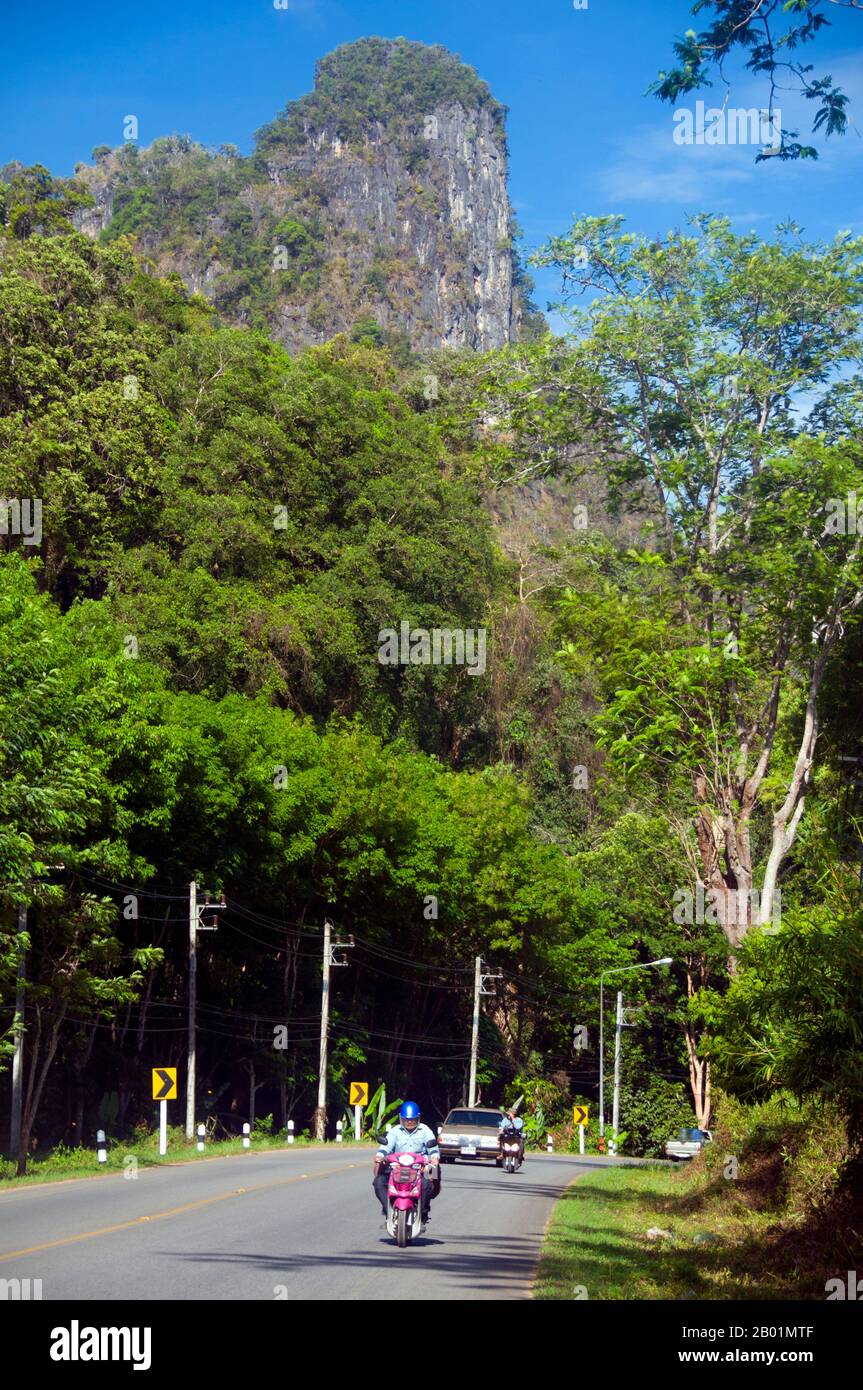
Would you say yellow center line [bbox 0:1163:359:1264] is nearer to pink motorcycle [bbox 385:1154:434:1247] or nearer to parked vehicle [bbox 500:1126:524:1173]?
pink motorcycle [bbox 385:1154:434:1247]

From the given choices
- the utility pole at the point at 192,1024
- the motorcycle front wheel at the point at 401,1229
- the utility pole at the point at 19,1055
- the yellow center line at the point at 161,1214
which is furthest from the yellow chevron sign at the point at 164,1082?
the motorcycle front wheel at the point at 401,1229

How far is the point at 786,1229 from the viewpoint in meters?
14.9

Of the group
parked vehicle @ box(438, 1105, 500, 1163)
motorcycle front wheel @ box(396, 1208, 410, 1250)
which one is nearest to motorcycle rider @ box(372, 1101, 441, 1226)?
motorcycle front wheel @ box(396, 1208, 410, 1250)

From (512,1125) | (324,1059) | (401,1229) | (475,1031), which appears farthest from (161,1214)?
(475,1031)

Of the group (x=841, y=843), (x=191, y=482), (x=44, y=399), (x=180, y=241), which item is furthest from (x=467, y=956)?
(x=180, y=241)

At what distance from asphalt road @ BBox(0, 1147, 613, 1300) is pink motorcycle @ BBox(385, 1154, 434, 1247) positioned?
22 centimetres

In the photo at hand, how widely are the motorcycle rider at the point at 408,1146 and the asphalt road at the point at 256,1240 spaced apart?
48 centimetres

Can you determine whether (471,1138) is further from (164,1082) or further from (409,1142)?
(409,1142)

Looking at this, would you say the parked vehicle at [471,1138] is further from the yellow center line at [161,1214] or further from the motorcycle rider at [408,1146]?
the motorcycle rider at [408,1146]

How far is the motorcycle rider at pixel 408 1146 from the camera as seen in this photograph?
15.4 meters

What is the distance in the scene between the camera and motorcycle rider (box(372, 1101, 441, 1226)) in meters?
15.4

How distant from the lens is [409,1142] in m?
15.4

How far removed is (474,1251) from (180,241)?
18456cm

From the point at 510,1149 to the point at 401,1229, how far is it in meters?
20.2
